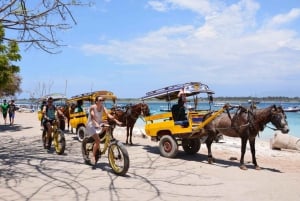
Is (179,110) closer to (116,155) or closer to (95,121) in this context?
(95,121)

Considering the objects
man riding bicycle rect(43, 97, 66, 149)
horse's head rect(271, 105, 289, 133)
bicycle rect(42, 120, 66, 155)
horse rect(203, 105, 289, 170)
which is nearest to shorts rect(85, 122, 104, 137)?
bicycle rect(42, 120, 66, 155)

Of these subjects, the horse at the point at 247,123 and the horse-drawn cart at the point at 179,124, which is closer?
the horse at the point at 247,123


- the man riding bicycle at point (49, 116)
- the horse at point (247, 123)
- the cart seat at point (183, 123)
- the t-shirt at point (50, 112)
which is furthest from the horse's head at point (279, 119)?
the t-shirt at point (50, 112)

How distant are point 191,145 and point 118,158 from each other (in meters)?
4.60

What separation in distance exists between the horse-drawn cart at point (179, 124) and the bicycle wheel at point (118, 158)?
10.9ft

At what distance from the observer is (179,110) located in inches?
515

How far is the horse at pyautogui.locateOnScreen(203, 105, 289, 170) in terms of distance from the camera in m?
10.7

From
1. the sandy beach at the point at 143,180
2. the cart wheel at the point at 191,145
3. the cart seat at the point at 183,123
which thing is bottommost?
the sandy beach at the point at 143,180

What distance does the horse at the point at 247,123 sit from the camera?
10.7 meters

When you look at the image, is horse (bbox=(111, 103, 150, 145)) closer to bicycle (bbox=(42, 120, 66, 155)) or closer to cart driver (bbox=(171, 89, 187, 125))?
cart driver (bbox=(171, 89, 187, 125))

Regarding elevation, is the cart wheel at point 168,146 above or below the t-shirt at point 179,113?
below

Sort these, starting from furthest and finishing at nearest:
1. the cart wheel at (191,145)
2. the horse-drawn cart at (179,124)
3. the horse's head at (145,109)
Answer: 1. the horse's head at (145,109)
2. the cart wheel at (191,145)
3. the horse-drawn cart at (179,124)

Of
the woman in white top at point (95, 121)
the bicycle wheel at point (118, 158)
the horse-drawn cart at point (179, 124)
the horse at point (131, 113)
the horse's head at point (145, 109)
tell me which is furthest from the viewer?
the horse at point (131, 113)

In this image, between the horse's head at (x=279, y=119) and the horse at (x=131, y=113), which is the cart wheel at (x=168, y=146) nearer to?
the horse at (x=131, y=113)
